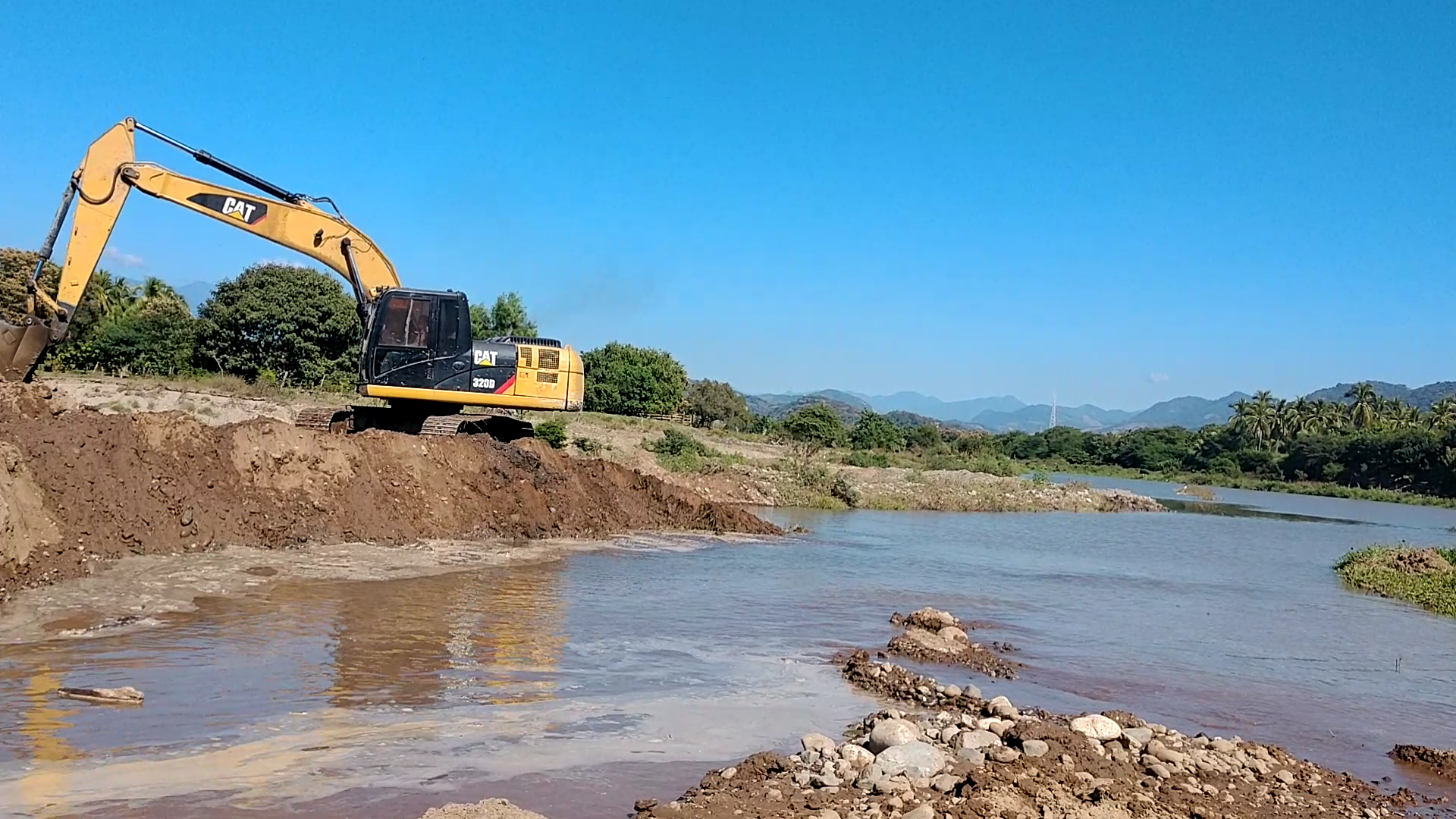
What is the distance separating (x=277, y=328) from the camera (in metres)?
44.6

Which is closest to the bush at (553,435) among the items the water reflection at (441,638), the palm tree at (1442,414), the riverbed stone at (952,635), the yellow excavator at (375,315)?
the yellow excavator at (375,315)

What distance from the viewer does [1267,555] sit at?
27.6 metres

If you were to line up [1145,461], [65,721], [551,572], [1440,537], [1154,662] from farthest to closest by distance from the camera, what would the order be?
[1145,461] < [1440,537] < [551,572] < [1154,662] < [65,721]

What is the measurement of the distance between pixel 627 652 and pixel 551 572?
16.6 feet

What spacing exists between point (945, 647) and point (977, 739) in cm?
456

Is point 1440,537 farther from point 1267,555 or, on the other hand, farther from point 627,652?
point 627,652

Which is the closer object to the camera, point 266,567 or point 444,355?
point 266,567

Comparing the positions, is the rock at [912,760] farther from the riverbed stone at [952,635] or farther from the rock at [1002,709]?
the riverbed stone at [952,635]

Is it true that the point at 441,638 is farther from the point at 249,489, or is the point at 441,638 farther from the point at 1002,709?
the point at 249,489

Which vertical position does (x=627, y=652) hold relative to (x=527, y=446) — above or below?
below

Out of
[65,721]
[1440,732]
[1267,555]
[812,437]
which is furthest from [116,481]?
[812,437]

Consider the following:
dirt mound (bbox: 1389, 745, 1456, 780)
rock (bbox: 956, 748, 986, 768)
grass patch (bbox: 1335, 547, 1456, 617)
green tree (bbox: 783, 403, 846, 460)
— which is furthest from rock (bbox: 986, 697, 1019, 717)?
green tree (bbox: 783, 403, 846, 460)

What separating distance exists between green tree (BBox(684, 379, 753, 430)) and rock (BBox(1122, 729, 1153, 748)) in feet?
221

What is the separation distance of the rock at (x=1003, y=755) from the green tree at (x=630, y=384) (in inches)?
2286
